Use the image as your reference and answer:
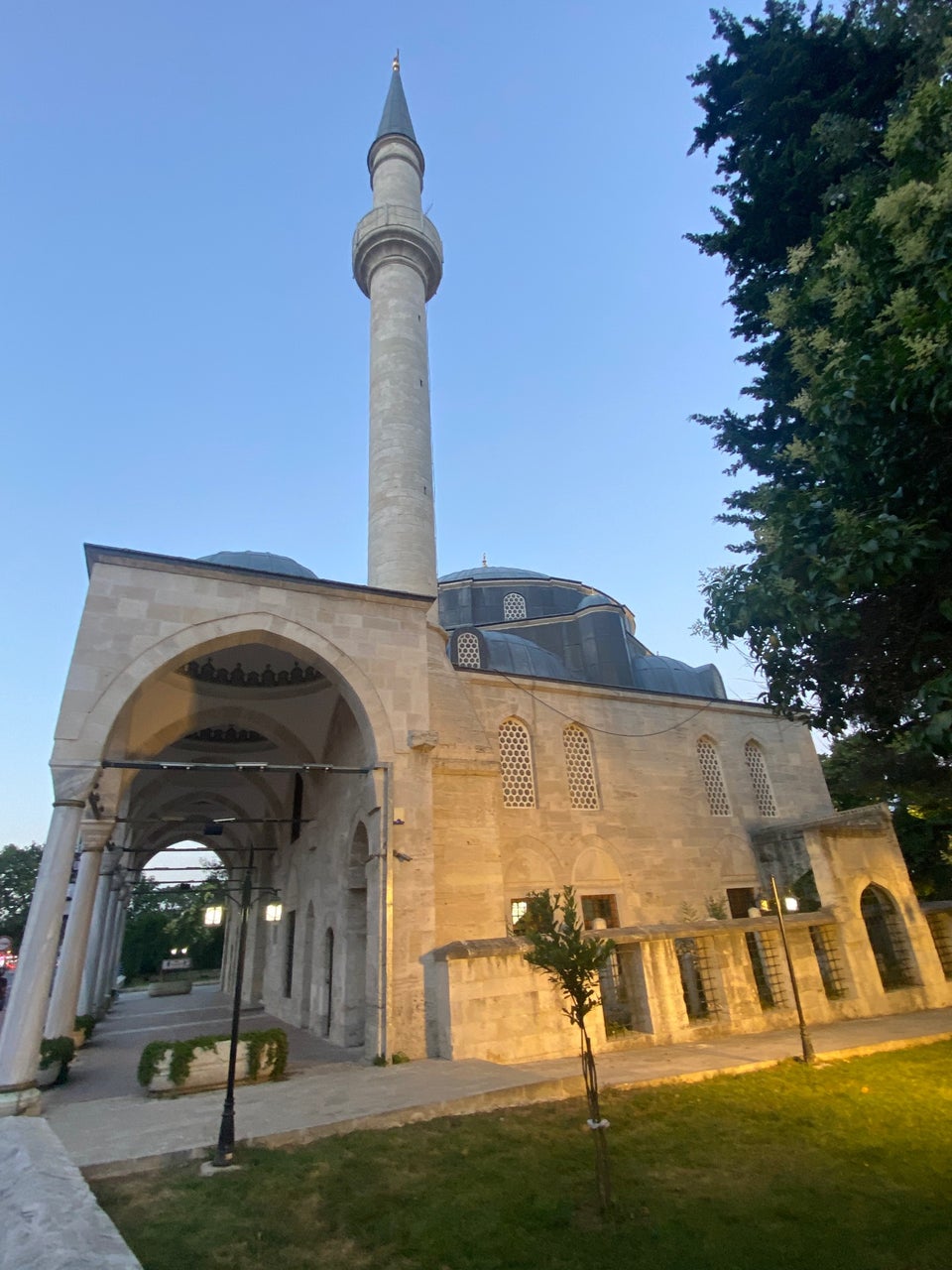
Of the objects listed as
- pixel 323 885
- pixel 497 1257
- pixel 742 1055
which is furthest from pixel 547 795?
pixel 497 1257

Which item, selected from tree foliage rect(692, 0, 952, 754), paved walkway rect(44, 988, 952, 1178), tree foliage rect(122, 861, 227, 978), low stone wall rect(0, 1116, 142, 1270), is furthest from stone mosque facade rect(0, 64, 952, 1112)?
tree foliage rect(122, 861, 227, 978)

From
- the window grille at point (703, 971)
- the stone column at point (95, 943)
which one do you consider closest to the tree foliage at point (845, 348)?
the window grille at point (703, 971)

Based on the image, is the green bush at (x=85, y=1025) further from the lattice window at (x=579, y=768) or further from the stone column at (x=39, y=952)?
the lattice window at (x=579, y=768)

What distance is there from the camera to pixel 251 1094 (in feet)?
24.2

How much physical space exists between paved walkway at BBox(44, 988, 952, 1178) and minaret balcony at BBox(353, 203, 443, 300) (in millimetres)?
18038

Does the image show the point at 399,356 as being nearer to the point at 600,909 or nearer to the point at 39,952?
the point at 600,909

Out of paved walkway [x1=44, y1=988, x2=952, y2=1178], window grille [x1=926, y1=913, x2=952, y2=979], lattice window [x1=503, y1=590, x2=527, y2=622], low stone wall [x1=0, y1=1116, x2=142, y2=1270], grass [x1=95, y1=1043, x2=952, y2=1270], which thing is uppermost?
lattice window [x1=503, y1=590, x2=527, y2=622]

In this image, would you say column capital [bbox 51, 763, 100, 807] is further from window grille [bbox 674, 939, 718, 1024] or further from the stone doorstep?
window grille [bbox 674, 939, 718, 1024]

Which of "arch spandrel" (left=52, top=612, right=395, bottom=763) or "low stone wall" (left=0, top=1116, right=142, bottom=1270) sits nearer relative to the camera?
"low stone wall" (left=0, top=1116, right=142, bottom=1270)

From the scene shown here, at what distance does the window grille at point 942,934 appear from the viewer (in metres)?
12.3

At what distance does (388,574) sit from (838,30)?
10558mm

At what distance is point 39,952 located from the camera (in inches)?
296

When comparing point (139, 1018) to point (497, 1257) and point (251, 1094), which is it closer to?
point (251, 1094)

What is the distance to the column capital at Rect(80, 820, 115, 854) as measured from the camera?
1095 cm
